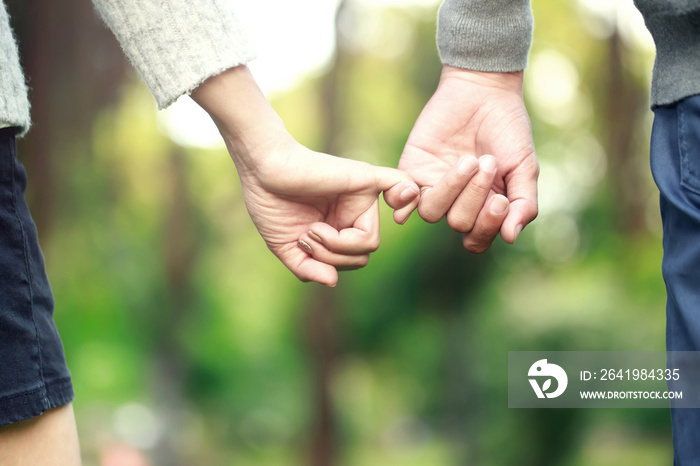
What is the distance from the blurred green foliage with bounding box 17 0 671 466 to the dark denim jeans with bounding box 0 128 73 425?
5.22 metres

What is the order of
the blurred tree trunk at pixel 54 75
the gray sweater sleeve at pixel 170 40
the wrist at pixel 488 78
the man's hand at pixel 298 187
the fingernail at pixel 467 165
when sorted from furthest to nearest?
the blurred tree trunk at pixel 54 75 < the wrist at pixel 488 78 < the fingernail at pixel 467 165 < the man's hand at pixel 298 187 < the gray sweater sleeve at pixel 170 40

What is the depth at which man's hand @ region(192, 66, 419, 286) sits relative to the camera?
1009 millimetres

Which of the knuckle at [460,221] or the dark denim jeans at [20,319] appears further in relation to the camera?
the knuckle at [460,221]

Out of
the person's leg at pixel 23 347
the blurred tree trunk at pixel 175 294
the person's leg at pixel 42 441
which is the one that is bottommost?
the blurred tree trunk at pixel 175 294

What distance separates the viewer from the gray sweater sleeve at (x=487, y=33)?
3.88 feet

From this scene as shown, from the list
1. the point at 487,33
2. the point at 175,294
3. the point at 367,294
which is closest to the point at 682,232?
the point at 487,33

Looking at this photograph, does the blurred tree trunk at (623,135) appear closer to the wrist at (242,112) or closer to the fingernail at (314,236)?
the fingernail at (314,236)

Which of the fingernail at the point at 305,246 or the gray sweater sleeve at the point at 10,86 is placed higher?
the gray sweater sleeve at the point at 10,86

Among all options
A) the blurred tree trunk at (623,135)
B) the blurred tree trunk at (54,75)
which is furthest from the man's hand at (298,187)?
the blurred tree trunk at (623,135)

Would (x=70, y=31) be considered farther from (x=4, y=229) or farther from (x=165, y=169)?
(x=4, y=229)

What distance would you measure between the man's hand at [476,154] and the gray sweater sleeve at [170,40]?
440 mm

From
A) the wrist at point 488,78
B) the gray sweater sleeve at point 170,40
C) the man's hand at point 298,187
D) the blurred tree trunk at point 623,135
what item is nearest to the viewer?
the gray sweater sleeve at point 170,40

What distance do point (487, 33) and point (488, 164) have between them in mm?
288

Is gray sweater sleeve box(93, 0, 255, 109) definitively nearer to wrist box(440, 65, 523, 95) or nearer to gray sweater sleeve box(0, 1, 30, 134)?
gray sweater sleeve box(0, 1, 30, 134)
